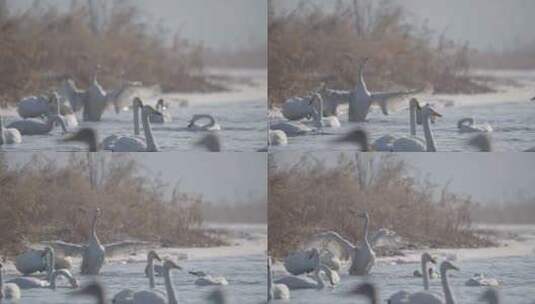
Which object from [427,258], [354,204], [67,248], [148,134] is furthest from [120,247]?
[427,258]

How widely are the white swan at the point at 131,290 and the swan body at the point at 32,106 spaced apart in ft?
2.93

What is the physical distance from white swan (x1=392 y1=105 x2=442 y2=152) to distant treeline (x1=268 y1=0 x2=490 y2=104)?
0.16 metres

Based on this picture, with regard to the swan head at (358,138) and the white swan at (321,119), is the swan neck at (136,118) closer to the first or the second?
the white swan at (321,119)

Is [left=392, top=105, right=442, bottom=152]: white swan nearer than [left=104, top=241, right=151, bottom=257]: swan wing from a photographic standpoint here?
Yes

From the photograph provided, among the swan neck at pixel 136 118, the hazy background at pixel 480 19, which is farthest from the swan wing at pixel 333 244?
the hazy background at pixel 480 19

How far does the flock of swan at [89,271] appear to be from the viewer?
6.32 metres

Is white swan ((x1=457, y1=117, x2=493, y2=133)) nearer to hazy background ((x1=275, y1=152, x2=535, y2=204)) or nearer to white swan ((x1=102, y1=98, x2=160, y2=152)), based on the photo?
hazy background ((x1=275, y1=152, x2=535, y2=204))

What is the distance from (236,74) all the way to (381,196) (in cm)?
95

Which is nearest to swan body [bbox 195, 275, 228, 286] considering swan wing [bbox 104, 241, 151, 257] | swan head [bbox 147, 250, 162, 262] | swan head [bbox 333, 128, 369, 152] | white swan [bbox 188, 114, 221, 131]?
swan head [bbox 147, 250, 162, 262]

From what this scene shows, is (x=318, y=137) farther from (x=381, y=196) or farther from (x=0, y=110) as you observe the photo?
(x=0, y=110)

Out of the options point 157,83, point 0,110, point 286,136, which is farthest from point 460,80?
point 0,110

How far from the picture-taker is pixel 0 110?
6.41 metres

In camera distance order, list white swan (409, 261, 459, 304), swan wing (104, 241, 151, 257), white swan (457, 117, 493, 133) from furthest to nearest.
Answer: swan wing (104, 241, 151, 257) < white swan (457, 117, 493, 133) < white swan (409, 261, 459, 304)

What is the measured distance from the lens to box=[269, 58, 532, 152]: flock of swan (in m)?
6.33
